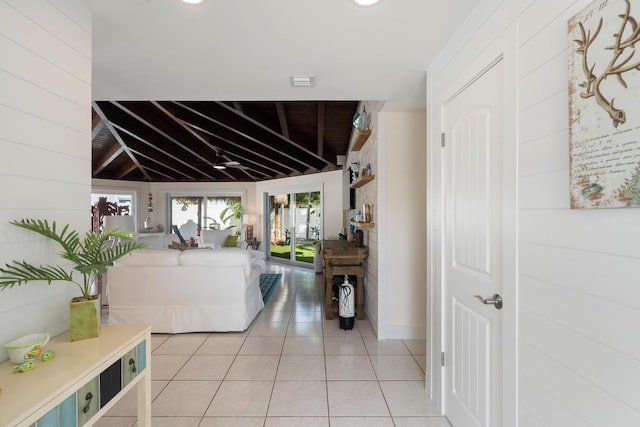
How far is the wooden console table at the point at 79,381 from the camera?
0.96 meters

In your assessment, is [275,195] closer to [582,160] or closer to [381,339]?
[381,339]

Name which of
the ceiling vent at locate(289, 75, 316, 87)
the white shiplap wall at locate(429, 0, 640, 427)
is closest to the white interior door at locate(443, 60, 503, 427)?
the white shiplap wall at locate(429, 0, 640, 427)

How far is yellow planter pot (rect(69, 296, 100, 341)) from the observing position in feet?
4.54

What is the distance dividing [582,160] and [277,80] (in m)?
2.16

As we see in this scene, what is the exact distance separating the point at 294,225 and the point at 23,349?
7.19 meters

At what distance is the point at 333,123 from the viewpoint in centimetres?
516

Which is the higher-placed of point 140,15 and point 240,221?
point 140,15

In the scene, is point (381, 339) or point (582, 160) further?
point (381, 339)

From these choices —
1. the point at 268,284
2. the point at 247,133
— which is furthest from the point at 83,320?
the point at 247,133

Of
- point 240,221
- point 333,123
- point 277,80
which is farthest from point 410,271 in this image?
point 240,221

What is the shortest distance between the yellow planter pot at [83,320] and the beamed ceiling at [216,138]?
3562 millimetres

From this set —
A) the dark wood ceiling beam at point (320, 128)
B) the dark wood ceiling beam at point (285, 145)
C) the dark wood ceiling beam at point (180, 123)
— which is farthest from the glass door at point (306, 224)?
the dark wood ceiling beam at point (180, 123)

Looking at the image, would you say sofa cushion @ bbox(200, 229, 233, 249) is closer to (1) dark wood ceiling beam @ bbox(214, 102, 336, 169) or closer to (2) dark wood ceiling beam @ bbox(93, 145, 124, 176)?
(1) dark wood ceiling beam @ bbox(214, 102, 336, 169)

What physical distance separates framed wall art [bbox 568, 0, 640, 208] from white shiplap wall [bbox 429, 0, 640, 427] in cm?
5
